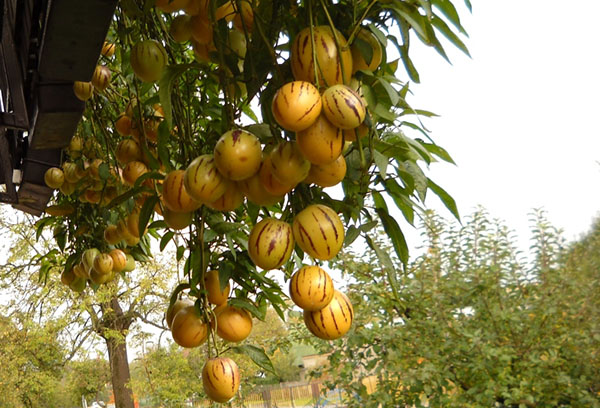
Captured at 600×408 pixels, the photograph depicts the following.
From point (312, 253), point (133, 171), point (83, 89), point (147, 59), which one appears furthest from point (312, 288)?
point (83, 89)

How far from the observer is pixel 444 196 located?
20.3 inches

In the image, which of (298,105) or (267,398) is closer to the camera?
(298,105)

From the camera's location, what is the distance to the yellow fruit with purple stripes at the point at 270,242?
0.50 m

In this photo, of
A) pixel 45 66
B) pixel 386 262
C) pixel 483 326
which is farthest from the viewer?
pixel 483 326

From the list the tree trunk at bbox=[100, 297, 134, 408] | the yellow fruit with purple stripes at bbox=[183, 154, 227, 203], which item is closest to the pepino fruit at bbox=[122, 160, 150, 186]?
the yellow fruit with purple stripes at bbox=[183, 154, 227, 203]

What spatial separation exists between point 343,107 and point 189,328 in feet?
1.23

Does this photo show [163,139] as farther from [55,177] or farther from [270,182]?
[55,177]

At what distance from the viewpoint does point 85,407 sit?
10742mm

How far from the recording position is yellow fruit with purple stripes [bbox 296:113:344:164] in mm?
424

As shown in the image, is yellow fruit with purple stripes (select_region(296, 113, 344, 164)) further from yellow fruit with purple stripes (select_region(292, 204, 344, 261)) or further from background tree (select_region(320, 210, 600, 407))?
background tree (select_region(320, 210, 600, 407))

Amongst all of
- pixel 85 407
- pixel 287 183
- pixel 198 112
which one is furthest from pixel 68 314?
pixel 287 183

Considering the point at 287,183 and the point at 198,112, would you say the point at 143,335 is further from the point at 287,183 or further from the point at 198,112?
the point at 287,183

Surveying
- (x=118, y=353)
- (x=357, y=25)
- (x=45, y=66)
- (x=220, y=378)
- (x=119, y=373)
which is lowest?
(x=220, y=378)

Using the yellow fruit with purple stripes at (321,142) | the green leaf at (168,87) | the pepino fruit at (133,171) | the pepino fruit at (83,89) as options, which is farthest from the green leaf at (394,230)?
the pepino fruit at (83,89)
